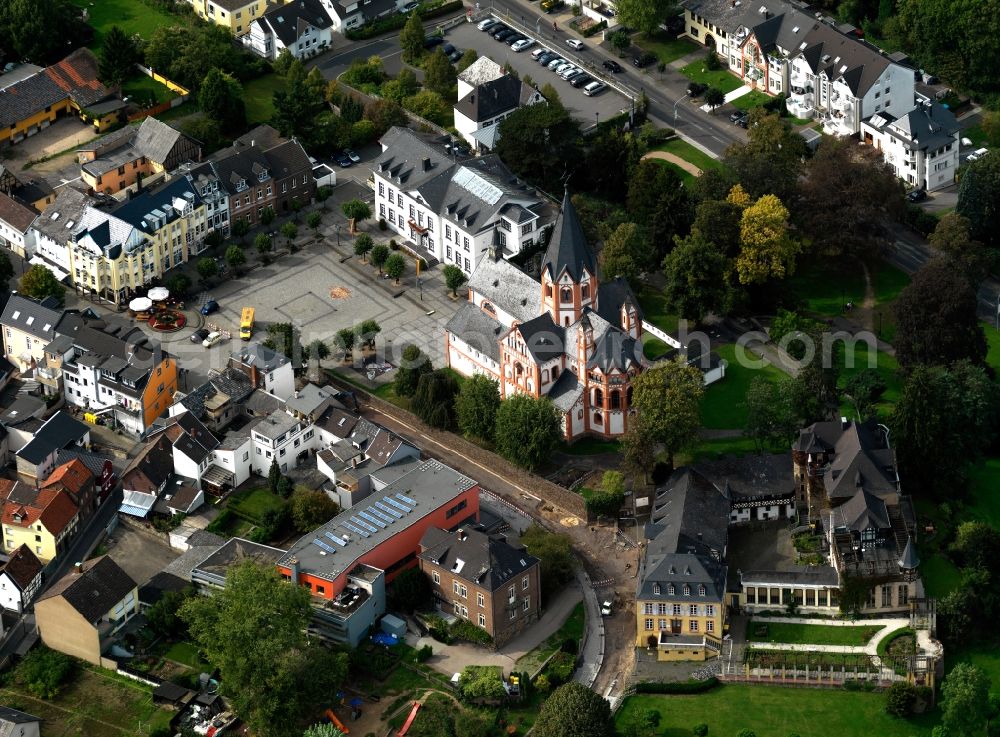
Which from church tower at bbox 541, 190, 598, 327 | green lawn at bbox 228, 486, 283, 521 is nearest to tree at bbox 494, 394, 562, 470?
church tower at bbox 541, 190, 598, 327

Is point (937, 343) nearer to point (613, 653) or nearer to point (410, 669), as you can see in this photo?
point (613, 653)

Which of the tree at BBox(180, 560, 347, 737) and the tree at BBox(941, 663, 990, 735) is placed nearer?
the tree at BBox(941, 663, 990, 735)

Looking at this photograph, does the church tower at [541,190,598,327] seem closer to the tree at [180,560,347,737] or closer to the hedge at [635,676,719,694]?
the hedge at [635,676,719,694]

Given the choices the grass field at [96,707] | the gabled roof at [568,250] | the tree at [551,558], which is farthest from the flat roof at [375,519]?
the gabled roof at [568,250]

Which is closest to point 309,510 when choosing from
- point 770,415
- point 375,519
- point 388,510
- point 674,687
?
point 375,519

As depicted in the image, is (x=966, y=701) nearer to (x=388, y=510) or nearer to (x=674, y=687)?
(x=674, y=687)

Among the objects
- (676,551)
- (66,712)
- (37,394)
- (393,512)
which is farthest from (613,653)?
(37,394)
